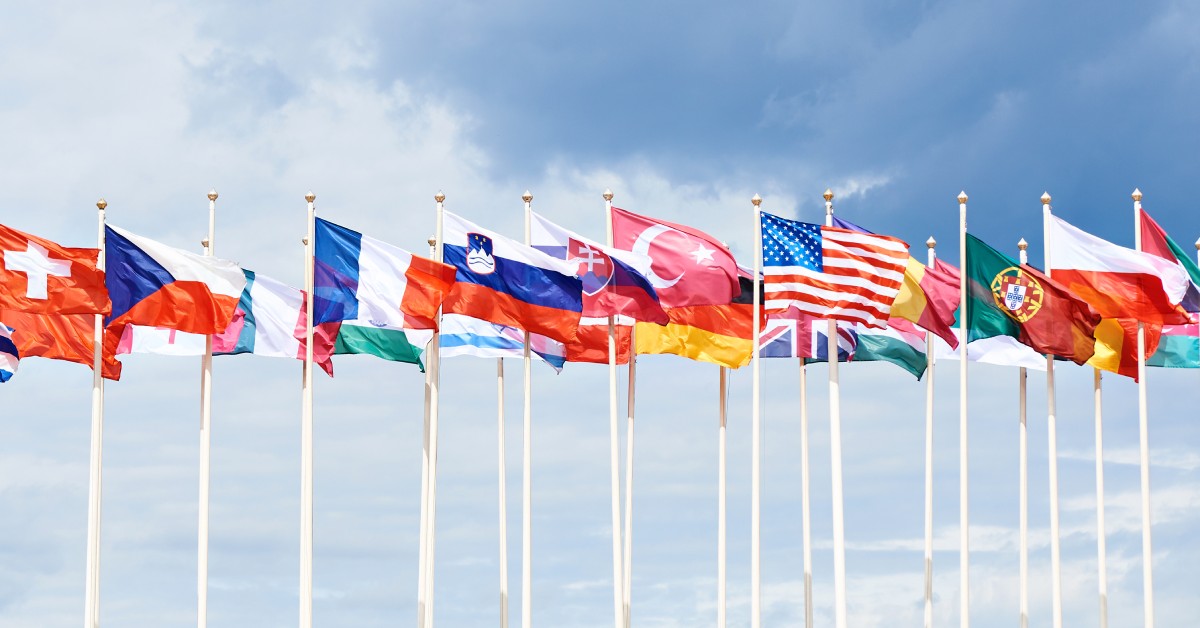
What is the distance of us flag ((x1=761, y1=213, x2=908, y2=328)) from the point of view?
143 ft

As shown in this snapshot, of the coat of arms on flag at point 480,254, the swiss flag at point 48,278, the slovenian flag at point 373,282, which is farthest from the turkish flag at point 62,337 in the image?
the coat of arms on flag at point 480,254

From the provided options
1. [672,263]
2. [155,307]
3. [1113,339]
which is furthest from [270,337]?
[1113,339]

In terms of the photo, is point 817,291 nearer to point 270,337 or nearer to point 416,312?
point 416,312

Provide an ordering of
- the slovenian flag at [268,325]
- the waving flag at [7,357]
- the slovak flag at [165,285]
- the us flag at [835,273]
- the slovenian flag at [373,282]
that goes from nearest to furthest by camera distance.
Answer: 1. the slovak flag at [165,285]
2. the slovenian flag at [373,282]
3. the us flag at [835,273]
4. the waving flag at [7,357]
5. the slovenian flag at [268,325]

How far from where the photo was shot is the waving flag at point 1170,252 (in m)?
47.5

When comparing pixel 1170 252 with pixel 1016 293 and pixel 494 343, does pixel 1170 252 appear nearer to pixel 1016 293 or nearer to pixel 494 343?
pixel 1016 293

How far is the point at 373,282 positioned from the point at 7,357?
9.32 meters

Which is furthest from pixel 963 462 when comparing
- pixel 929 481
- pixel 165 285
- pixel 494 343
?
pixel 165 285

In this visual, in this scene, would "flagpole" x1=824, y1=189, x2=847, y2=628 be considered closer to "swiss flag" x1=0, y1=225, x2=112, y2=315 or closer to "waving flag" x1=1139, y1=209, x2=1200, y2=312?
"waving flag" x1=1139, y1=209, x2=1200, y2=312

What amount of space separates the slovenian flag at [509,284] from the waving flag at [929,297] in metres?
9.10

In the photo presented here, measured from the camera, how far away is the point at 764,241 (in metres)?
44.2

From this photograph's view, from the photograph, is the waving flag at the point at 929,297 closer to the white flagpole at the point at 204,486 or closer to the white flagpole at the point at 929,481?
the white flagpole at the point at 929,481

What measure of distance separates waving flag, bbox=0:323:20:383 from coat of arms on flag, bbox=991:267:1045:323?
24.9m

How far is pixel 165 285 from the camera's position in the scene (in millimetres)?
42875
